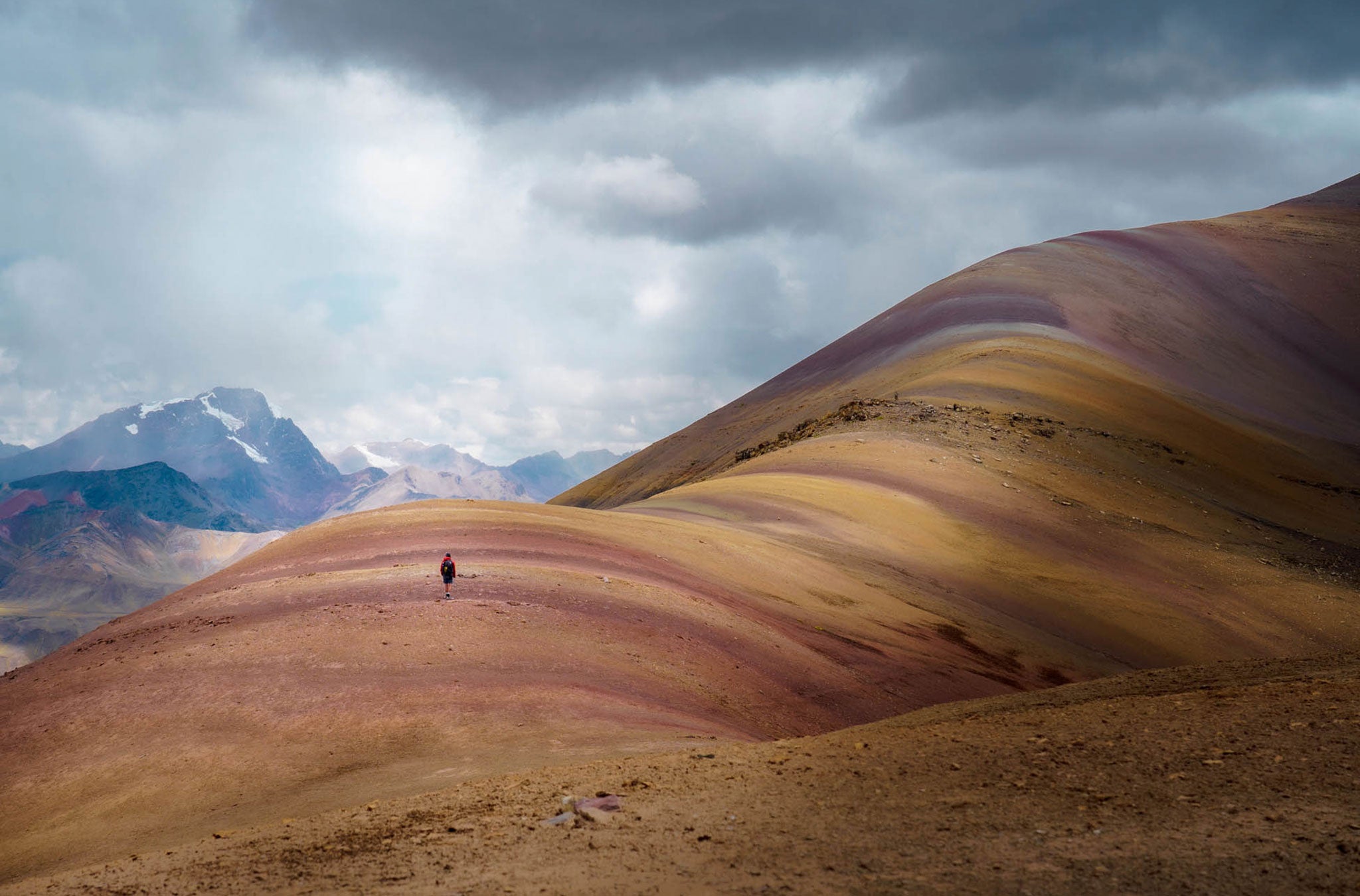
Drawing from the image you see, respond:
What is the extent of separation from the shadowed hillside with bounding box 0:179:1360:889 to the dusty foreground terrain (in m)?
0.20

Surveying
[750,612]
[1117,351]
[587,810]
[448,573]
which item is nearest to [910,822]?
[587,810]

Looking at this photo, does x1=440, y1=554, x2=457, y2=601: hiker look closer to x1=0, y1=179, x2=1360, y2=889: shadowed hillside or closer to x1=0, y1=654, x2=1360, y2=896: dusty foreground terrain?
x1=0, y1=179, x2=1360, y2=889: shadowed hillside

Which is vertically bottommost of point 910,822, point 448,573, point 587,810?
point 910,822

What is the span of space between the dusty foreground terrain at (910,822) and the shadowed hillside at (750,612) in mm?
197

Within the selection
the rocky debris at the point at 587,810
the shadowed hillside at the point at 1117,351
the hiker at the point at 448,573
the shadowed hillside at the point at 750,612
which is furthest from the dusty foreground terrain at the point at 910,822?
the shadowed hillside at the point at 1117,351

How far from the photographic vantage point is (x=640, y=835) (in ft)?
31.8

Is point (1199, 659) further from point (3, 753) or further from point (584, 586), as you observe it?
point (3, 753)

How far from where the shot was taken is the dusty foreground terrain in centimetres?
835

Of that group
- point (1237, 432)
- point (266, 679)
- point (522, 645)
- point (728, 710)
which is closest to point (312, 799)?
point (266, 679)

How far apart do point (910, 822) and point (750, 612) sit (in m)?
14.9

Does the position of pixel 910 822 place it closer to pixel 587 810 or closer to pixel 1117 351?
pixel 587 810

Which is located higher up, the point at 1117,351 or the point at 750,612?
the point at 1117,351

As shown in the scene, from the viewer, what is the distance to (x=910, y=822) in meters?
9.59

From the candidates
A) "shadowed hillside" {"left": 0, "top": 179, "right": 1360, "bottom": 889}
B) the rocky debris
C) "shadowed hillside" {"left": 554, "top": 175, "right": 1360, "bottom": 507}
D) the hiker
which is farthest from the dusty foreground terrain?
"shadowed hillside" {"left": 554, "top": 175, "right": 1360, "bottom": 507}
